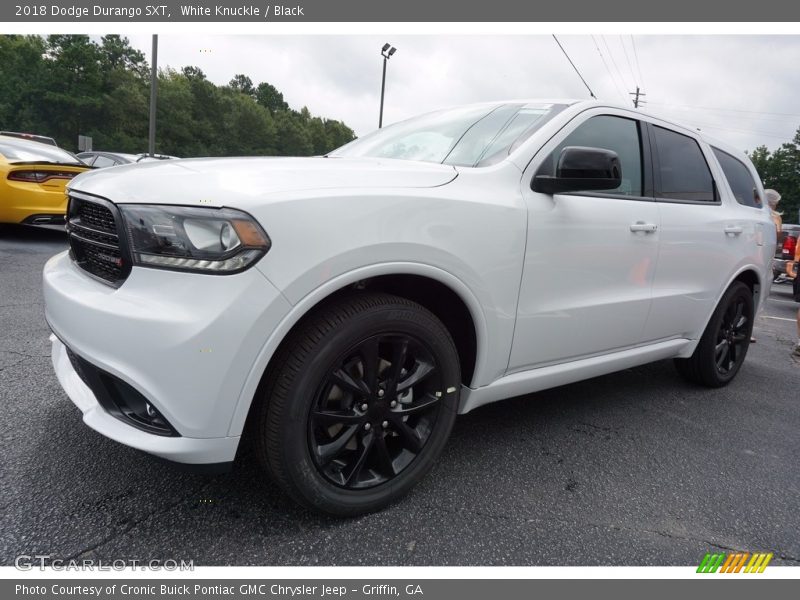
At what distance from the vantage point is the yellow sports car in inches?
238

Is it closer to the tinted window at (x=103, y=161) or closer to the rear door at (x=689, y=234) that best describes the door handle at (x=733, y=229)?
the rear door at (x=689, y=234)

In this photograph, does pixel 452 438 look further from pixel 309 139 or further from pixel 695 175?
pixel 309 139

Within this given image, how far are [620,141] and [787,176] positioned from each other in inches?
2285

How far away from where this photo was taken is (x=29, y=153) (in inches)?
250

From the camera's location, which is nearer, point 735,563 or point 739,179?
point 735,563

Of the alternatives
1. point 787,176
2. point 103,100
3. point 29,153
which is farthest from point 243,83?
point 29,153

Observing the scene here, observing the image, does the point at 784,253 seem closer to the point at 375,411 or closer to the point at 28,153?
the point at 375,411

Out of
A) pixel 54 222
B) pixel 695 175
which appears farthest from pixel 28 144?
pixel 695 175

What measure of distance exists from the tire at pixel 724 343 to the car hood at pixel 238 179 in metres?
2.50

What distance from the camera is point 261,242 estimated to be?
1.45 metres

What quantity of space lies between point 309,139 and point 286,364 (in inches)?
3329

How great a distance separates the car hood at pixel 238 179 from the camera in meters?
1.50

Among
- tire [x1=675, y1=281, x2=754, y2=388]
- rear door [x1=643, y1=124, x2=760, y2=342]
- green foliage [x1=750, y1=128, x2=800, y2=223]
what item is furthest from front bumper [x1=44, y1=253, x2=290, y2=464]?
green foliage [x1=750, y1=128, x2=800, y2=223]

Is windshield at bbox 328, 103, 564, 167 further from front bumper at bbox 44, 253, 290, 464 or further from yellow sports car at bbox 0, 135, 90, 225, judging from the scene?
yellow sports car at bbox 0, 135, 90, 225
